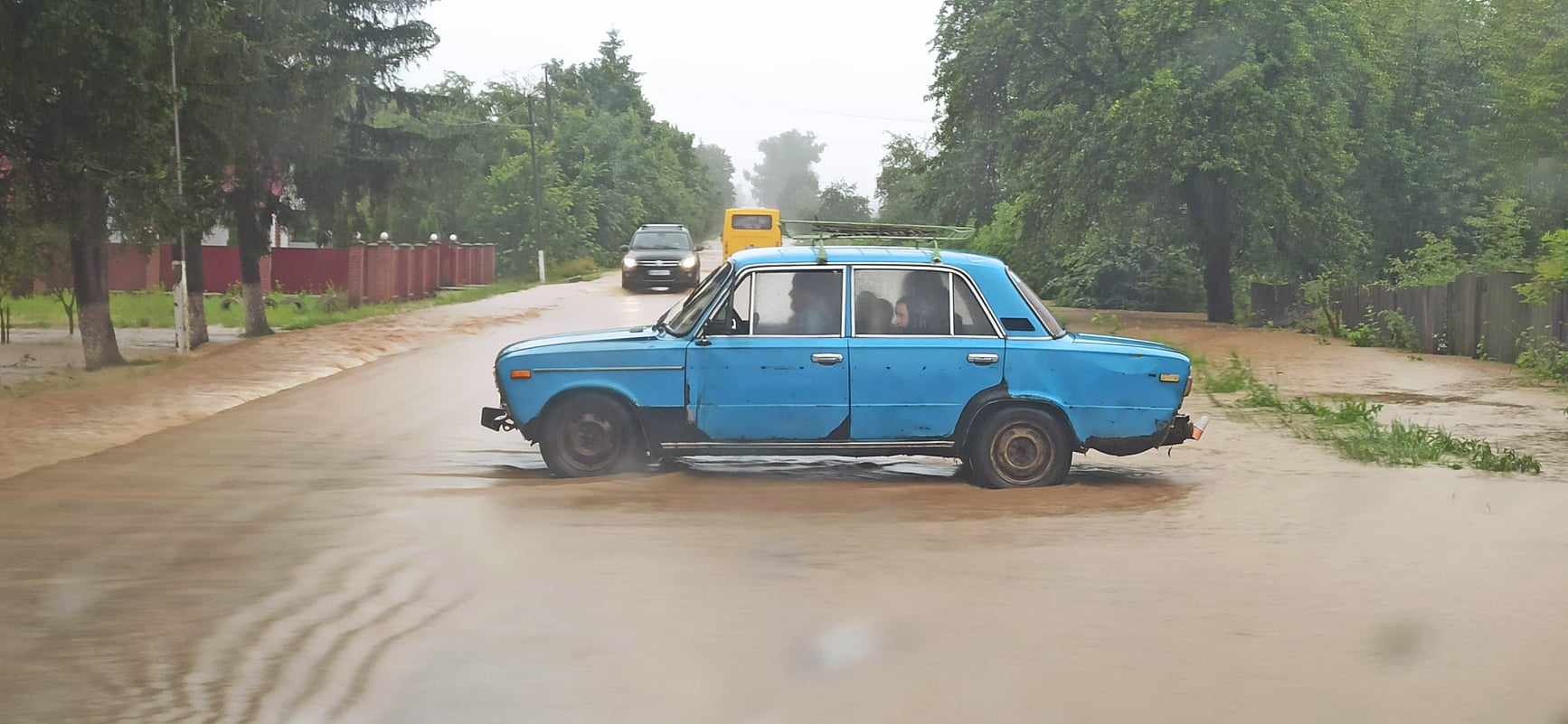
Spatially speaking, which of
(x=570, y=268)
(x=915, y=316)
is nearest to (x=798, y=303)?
(x=915, y=316)

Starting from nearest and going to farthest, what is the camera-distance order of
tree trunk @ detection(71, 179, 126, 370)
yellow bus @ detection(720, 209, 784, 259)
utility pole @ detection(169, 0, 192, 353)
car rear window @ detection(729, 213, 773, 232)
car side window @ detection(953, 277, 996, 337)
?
car side window @ detection(953, 277, 996, 337) < utility pole @ detection(169, 0, 192, 353) < tree trunk @ detection(71, 179, 126, 370) < yellow bus @ detection(720, 209, 784, 259) < car rear window @ detection(729, 213, 773, 232)

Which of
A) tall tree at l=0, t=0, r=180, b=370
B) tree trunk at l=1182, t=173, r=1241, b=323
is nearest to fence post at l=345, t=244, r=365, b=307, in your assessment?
tall tree at l=0, t=0, r=180, b=370

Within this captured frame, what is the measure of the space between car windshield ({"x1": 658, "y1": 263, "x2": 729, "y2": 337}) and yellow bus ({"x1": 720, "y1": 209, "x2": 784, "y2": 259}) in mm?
42042

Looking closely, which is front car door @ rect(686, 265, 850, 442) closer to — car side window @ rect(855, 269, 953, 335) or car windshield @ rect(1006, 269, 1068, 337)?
car side window @ rect(855, 269, 953, 335)

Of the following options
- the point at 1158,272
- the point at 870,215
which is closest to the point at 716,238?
the point at 870,215

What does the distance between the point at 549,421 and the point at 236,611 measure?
14.4 feet

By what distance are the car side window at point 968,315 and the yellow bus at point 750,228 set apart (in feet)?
140

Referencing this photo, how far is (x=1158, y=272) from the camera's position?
52938 millimetres

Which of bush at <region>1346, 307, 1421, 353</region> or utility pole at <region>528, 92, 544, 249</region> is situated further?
utility pole at <region>528, 92, 544, 249</region>

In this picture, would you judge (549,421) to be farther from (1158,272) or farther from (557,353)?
(1158,272)

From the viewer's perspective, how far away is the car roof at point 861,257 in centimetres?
1190

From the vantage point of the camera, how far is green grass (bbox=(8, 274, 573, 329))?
114 feet

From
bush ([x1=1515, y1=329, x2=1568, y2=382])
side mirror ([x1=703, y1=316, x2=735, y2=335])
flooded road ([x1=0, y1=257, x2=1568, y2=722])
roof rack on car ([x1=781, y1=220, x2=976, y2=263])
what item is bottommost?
flooded road ([x1=0, y1=257, x2=1568, y2=722])

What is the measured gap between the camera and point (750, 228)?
56062 millimetres
